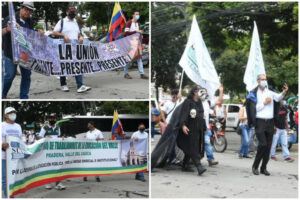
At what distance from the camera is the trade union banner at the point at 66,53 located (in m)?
6.33

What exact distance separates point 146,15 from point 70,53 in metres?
5.20

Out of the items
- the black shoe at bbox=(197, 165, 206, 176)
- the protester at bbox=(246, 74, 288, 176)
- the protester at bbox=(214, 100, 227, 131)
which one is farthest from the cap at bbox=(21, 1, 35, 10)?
the protester at bbox=(214, 100, 227, 131)

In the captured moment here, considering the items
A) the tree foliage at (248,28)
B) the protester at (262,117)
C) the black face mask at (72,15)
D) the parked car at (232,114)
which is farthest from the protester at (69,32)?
the parked car at (232,114)

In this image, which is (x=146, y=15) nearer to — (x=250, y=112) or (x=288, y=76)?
(x=250, y=112)

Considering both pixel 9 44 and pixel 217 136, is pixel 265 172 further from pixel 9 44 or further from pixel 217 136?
pixel 9 44

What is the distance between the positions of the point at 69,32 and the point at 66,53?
1.91ft

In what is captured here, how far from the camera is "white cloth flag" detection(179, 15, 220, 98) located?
815 cm

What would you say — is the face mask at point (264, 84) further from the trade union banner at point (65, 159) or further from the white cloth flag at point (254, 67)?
the trade union banner at point (65, 159)

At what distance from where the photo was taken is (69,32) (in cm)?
761

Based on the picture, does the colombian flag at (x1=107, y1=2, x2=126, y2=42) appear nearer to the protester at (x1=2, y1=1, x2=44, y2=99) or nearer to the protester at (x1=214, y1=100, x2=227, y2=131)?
the protester at (x1=2, y1=1, x2=44, y2=99)

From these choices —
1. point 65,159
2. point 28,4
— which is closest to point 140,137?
point 65,159

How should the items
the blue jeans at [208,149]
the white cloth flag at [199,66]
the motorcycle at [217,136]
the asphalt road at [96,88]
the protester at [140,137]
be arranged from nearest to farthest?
the asphalt road at [96,88] < the white cloth flag at [199,66] < the blue jeans at [208,149] < the protester at [140,137] < the motorcycle at [217,136]

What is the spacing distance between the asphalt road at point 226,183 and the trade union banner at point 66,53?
8.16ft

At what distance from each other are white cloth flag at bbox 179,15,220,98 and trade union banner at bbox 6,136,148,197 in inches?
72.3
